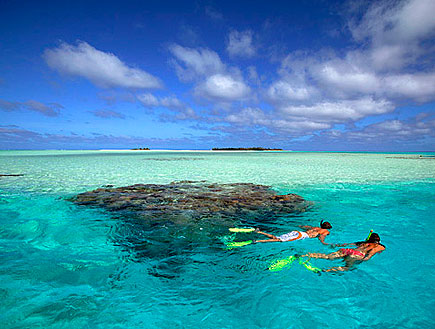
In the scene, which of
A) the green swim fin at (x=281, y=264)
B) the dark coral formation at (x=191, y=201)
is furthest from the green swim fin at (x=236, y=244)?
the dark coral formation at (x=191, y=201)

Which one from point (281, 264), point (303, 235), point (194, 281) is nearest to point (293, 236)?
point (303, 235)

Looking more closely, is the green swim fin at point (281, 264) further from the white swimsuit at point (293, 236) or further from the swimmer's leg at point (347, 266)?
the white swimsuit at point (293, 236)

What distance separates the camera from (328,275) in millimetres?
6270

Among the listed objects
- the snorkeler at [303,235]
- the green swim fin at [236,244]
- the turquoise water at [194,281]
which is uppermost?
the snorkeler at [303,235]

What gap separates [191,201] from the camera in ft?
44.8

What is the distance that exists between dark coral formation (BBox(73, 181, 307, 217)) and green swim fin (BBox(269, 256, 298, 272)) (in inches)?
186

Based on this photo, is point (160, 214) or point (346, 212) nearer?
point (160, 214)

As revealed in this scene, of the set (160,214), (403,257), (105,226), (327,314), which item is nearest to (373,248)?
(403,257)

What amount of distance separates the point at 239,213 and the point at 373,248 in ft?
18.6

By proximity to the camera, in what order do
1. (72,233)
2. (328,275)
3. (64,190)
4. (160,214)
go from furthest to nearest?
1. (64,190)
2. (160,214)
3. (72,233)
4. (328,275)

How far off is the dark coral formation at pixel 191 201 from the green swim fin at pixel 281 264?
4.72m

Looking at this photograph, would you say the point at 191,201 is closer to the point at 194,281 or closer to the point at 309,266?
the point at 194,281

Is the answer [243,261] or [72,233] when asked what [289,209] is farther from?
[72,233]

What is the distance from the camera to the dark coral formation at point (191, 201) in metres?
12.0
